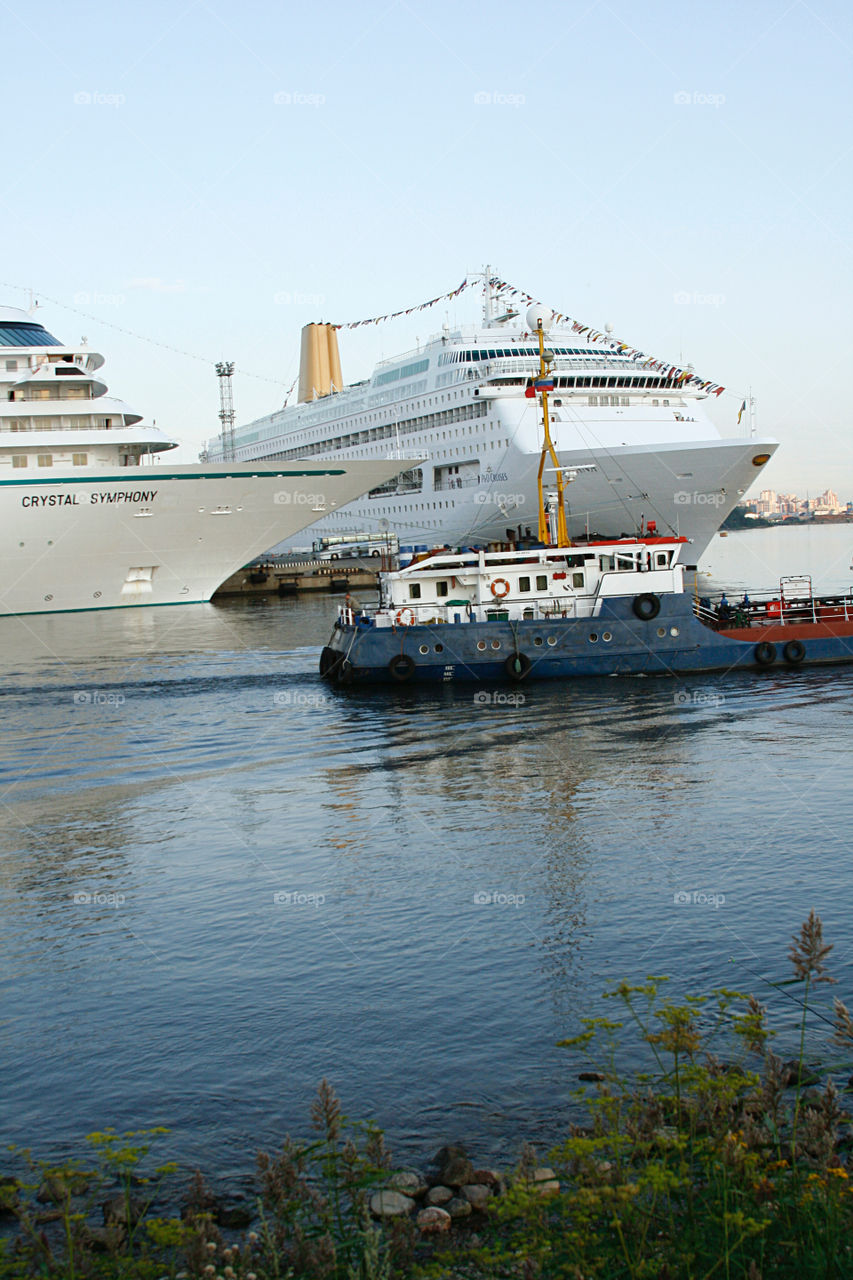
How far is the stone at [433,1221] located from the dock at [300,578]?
62.4 metres

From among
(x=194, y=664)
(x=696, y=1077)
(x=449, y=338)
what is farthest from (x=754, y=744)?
→ (x=449, y=338)

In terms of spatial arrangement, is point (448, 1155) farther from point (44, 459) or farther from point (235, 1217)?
point (44, 459)

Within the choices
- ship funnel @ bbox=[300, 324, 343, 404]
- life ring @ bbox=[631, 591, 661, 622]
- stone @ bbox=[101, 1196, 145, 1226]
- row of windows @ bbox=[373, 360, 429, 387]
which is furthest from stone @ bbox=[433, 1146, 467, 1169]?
ship funnel @ bbox=[300, 324, 343, 404]

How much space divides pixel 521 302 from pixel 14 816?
61.2 metres

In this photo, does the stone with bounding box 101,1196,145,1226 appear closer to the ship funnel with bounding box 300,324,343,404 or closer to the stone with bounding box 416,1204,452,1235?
the stone with bounding box 416,1204,452,1235

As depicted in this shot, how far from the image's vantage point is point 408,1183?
269 inches

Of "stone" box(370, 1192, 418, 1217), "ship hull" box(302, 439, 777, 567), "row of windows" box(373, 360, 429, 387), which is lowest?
"stone" box(370, 1192, 418, 1217)

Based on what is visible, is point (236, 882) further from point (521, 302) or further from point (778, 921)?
point (521, 302)

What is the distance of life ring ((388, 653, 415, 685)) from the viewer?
95.2ft

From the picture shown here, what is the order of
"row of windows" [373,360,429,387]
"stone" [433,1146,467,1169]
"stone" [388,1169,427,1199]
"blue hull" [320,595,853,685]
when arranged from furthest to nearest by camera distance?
"row of windows" [373,360,429,387] → "blue hull" [320,595,853,685] → "stone" [433,1146,467,1169] → "stone" [388,1169,427,1199]

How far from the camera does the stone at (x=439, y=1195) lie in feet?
21.7

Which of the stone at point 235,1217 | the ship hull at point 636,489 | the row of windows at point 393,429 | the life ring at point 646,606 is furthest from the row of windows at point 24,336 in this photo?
the stone at point 235,1217

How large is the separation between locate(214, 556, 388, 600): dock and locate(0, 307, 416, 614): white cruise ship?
54.9 ft

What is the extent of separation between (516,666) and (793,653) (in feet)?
26.5
